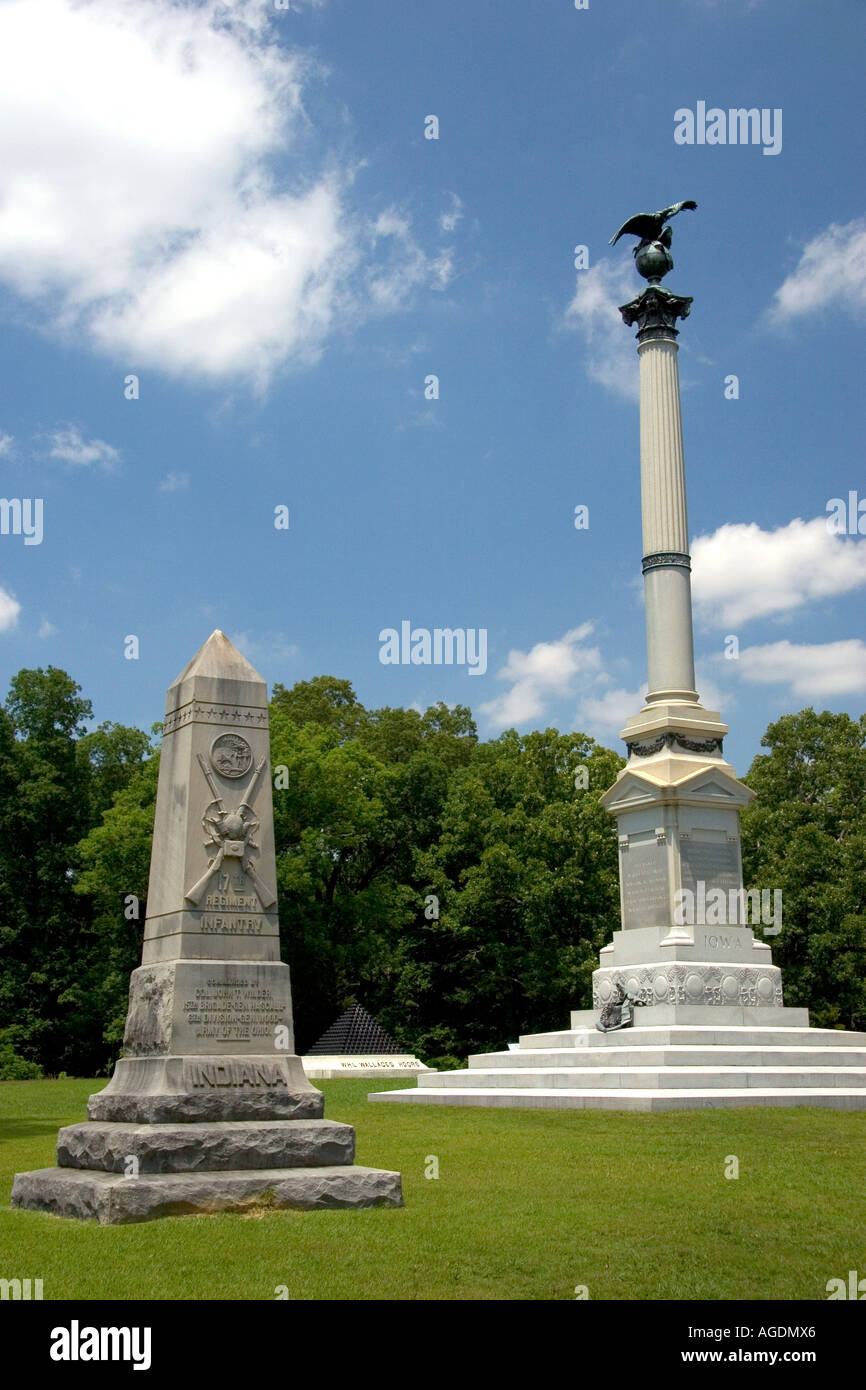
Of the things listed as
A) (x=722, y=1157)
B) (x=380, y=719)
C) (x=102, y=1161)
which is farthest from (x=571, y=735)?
(x=102, y=1161)

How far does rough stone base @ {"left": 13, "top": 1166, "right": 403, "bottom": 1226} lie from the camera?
366 inches

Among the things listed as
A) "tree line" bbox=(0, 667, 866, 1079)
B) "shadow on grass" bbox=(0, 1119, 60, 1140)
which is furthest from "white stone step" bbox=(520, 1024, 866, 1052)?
"tree line" bbox=(0, 667, 866, 1079)

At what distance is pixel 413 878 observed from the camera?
152 ft

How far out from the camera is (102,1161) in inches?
398

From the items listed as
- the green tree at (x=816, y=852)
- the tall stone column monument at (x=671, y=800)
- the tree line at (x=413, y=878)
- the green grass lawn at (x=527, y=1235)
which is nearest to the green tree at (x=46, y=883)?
the tree line at (x=413, y=878)

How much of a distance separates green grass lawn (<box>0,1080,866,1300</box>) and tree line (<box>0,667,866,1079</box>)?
26.0 meters

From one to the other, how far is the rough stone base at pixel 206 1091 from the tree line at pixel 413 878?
27384 mm

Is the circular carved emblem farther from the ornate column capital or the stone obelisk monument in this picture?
the ornate column capital

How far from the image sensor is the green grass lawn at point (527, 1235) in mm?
7395

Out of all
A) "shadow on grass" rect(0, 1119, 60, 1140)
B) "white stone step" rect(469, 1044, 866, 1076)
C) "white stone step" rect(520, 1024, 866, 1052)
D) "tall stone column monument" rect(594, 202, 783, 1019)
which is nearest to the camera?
"shadow on grass" rect(0, 1119, 60, 1140)

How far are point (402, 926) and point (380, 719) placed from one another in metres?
15.7

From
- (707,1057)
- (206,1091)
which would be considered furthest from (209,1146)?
(707,1057)

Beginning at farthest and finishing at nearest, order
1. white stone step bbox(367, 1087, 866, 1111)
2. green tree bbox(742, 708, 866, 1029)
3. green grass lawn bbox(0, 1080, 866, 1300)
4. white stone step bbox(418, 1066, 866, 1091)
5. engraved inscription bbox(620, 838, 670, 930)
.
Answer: green tree bbox(742, 708, 866, 1029) < engraved inscription bbox(620, 838, 670, 930) < white stone step bbox(418, 1066, 866, 1091) < white stone step bbox(367, 1087, 866, 1111) < green grass lawn bbox(0, 1080, 866, 1300)

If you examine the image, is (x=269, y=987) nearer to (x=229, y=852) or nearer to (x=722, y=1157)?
(x=229, y=852)
